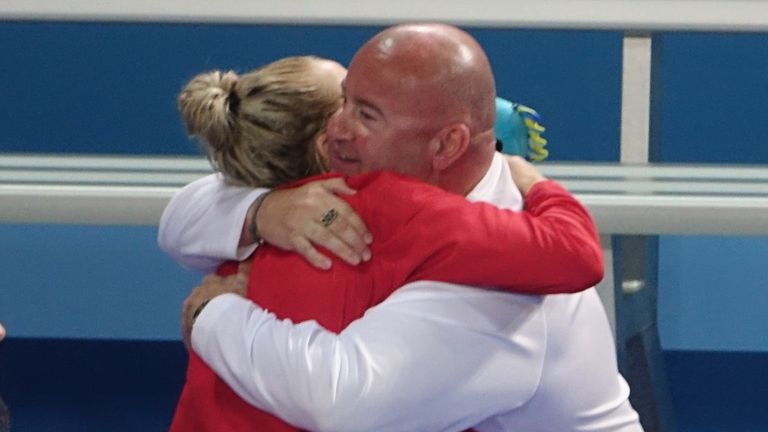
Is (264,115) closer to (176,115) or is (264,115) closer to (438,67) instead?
(438,67)

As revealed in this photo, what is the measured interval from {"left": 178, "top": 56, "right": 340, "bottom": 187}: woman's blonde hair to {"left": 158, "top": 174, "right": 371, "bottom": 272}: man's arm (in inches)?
2.0

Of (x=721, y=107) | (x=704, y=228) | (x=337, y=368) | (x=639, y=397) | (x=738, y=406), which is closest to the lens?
(x=337, y=368)

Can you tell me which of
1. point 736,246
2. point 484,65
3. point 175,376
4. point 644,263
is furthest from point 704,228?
point 175,376

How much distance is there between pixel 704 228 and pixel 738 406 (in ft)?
3.32

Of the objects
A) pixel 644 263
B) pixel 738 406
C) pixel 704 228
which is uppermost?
pixel 704 228

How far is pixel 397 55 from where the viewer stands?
1.53 meters

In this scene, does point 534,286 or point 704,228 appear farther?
point 704,228

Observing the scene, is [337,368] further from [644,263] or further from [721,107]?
[721,107]

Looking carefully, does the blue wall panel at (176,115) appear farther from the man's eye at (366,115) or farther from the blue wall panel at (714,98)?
the man's eye at (366,115)

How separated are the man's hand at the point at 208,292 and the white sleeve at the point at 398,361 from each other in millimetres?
96

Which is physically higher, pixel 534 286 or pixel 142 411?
pixel 534 286

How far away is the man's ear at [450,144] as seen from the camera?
154 centimetres

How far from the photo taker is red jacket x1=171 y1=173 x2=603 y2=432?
1.47 m

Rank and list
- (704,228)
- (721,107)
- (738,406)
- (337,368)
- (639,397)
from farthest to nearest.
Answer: (721,107), (738,406), (639,397), (704,228), (337,368)
